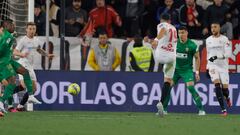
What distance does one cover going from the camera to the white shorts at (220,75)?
68.6 feet

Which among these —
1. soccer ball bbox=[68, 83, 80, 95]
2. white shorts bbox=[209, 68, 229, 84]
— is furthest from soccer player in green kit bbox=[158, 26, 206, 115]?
→ soccer ball bbox=[68, 83, 80, 95]

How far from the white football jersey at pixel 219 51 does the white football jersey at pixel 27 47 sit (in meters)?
4.34

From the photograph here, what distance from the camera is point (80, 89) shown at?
22344 millimetres

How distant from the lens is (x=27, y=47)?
21.3 meters

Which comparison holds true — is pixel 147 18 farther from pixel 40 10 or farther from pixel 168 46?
pixel 168 46

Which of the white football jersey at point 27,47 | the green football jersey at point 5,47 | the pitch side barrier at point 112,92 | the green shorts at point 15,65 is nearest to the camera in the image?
the green football jersey at point 5,47

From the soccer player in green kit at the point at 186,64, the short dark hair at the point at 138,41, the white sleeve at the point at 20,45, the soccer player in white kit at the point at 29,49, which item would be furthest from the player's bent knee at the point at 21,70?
the short dark hair at the point at 138,41

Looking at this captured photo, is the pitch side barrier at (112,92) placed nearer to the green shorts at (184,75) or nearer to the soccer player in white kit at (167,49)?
the green shorts at (184,75)

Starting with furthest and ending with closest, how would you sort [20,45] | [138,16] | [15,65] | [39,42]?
[138,16]
[39,42]
[20,45]
[15,65]

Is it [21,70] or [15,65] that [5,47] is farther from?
[21,70]

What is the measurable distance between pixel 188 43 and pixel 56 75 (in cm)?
376

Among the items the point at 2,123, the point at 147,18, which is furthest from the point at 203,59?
the point at 2,123

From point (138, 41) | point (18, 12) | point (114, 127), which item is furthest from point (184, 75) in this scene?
point (114, 127)

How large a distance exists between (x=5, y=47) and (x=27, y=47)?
9.81 ft
